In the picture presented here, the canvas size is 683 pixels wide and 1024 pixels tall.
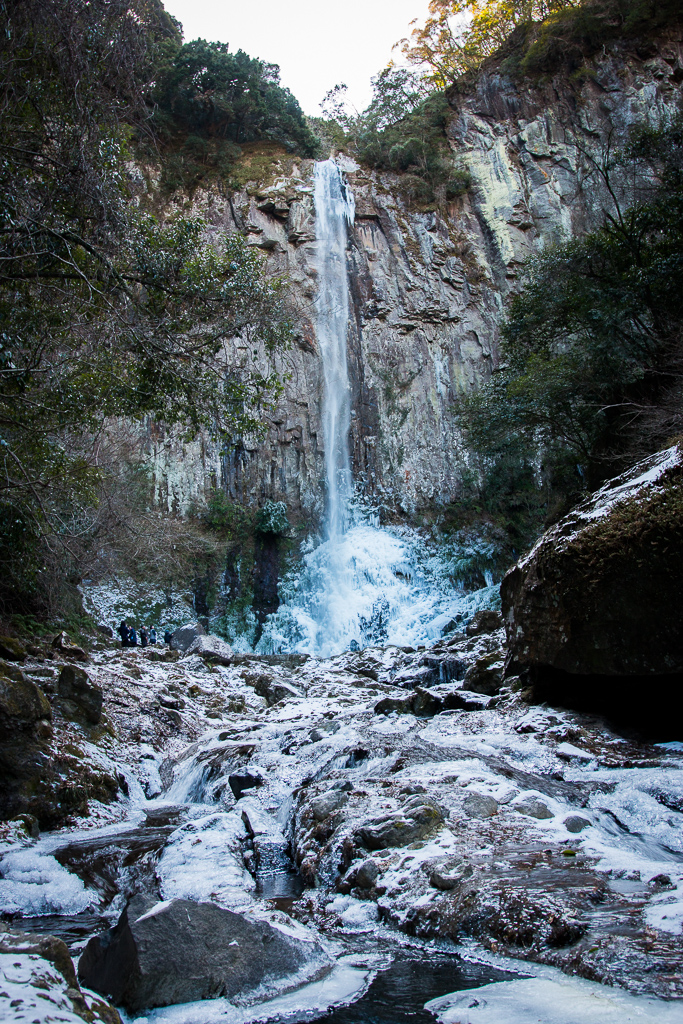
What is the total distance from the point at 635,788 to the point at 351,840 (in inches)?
81.4

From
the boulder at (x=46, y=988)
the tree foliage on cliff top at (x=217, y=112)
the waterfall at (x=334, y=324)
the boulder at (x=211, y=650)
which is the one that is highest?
the tree foliage on cliff top at (x=217, y=112)

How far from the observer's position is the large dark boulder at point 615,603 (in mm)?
5055

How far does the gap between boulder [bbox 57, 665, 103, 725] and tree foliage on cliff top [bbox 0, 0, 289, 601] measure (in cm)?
208

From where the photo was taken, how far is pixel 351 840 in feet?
13.0

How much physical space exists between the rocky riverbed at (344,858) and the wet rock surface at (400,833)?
0.02 m

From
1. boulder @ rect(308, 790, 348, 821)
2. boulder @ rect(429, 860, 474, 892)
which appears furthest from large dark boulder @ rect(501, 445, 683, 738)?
boulder @ rect(429, 860, 474, 892)

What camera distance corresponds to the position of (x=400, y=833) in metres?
3.84

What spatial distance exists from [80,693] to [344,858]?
4550 mm

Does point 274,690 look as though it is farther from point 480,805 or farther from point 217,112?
point 217,112

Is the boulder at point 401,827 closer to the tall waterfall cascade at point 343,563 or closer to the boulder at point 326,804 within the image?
the boulder at point 326,804

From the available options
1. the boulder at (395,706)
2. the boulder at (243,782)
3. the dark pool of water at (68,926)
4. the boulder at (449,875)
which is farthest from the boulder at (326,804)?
the boulder at (395,706)

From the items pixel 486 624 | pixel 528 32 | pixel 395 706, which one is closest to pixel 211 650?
pixel 486 624

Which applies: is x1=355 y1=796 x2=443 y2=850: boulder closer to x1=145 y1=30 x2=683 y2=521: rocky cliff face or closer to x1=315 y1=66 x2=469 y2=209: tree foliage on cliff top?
x1=145 y1=30 x2=683 y2=521: rocky cliff face

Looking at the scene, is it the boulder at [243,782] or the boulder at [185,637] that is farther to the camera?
the boulder at [185,637]
